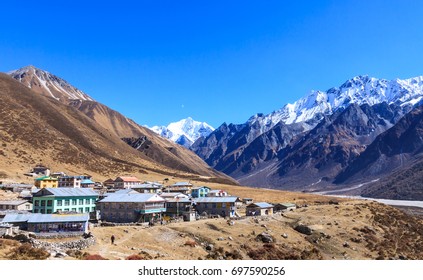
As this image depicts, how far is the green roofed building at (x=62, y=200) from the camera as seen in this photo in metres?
74.2

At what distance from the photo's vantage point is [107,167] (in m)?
181

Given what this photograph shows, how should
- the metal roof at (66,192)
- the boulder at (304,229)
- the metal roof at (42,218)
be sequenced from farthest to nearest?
1. the boulder at (304,229)
2. the metal roof at (66,192)
3. the metal roof at (42,218)

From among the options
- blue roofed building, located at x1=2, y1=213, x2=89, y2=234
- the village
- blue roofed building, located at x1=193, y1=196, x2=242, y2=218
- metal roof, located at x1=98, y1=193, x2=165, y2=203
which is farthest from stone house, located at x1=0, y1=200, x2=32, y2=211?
blue roofed building, located at x1=193, y1=196, x2=242, y2=218

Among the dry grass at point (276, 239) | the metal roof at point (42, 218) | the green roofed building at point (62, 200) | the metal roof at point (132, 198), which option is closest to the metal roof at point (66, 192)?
the green roofed building at point (62, 200)

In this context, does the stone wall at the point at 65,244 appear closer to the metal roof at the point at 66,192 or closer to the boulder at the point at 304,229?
the metal roof at the point at 66,192

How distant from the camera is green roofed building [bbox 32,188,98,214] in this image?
74188mm

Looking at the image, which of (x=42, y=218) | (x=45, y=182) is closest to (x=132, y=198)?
(x=42, y=218)

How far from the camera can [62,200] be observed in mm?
76000

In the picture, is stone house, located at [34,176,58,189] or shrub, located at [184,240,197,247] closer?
shrub, located at [184,240,197,247]

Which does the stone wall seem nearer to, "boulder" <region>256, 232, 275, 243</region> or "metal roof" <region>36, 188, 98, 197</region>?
"boulder" <region>256, 232, 275, 243</region>
